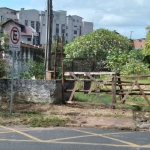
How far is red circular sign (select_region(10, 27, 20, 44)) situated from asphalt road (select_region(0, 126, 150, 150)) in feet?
9.96

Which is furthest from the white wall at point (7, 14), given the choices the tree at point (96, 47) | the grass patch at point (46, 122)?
the grass patch at point (46, 122)

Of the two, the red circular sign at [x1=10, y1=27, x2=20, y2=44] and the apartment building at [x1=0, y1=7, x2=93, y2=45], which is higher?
the apartment building at [x1=0, y1=7, x2=93, y2=45]

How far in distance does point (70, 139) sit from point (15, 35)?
4697 millimetres

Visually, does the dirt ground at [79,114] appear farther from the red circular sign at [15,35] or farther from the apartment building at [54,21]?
the apartment building at [54,21]

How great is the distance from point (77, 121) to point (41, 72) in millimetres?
7998

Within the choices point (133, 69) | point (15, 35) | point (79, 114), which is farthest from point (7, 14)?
point (79, 114)

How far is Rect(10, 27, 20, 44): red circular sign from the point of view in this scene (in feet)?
36.9

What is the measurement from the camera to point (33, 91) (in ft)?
45.3

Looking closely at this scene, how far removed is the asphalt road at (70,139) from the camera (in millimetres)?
7340

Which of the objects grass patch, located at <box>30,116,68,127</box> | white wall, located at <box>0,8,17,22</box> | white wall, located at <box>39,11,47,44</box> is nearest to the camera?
grass patch, located at <box>30,116,68,127</box>

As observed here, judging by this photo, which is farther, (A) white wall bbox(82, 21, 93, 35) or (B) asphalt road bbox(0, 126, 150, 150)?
(A) white wall bbox(82, 21, 93, 35)

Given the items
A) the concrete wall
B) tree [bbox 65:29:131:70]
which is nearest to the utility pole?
the concrete wall

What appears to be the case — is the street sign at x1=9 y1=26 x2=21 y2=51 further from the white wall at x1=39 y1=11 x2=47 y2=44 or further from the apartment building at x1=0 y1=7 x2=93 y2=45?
the apartment building at x1=0 y1=7 x2=93 y2=45

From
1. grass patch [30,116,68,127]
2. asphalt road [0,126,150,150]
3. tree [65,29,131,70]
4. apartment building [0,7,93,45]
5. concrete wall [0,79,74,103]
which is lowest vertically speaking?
asphalt road [0,126,150,150]
